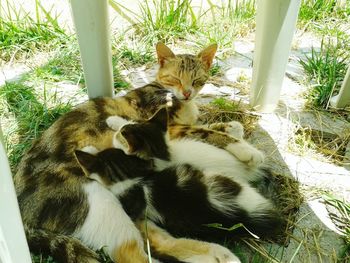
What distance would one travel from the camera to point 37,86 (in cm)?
265

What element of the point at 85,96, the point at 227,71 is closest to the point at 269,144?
the point at 227,71

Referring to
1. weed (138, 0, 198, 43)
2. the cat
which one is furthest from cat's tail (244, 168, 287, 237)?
weed (138, 0, 198, 43)

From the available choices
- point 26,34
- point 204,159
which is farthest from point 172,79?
point 26,34

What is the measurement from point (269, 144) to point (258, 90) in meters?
0.37

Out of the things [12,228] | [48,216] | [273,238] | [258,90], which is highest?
[12,228]

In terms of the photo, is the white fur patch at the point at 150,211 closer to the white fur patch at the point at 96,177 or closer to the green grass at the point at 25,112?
the white fur patch at the point at 96,177

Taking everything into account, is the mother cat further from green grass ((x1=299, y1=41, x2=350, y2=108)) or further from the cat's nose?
green grass ((x1=299, y1=41, x2=350, y2=108))

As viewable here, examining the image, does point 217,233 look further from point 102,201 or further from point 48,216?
point 48,216

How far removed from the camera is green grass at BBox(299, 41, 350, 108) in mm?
2521

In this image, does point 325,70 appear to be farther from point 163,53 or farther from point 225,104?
point 163,53

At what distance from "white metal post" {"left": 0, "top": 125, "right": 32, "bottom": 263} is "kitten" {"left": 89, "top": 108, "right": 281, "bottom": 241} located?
0.71m

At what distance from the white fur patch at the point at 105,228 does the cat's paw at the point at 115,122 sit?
0.45m

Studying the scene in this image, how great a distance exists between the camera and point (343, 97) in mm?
2412

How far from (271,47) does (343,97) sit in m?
0.62
